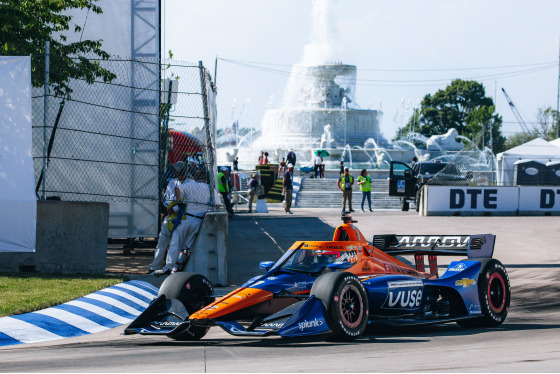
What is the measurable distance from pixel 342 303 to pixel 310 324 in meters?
0.50

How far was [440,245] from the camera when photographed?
1064 centimetres

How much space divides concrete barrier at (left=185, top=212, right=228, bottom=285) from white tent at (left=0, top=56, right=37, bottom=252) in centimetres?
259

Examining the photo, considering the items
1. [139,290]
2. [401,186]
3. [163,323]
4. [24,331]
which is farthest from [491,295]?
[401,186]

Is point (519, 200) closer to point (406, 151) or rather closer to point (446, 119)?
point (406, 151)

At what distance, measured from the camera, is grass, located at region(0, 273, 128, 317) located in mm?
10005

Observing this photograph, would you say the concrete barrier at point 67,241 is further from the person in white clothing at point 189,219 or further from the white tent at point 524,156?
the white tent at point 524,156

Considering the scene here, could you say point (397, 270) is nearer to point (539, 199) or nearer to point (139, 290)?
point (139, 290)

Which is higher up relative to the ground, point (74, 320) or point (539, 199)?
point (539, 199)

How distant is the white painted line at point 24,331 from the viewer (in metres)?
8.84

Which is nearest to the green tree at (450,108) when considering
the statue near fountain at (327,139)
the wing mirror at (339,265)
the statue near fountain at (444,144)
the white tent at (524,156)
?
the statue near fountain at (444,144)

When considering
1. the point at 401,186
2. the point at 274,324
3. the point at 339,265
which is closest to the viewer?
the point at 274,324

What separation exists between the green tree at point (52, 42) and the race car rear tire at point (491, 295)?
25.4 feet

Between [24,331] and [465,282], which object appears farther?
[465,282]

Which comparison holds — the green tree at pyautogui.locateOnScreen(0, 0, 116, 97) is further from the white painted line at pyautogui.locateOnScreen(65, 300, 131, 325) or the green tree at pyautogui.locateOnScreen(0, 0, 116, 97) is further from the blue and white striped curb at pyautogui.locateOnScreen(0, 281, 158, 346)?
the white painted line at pyautogui.locateOnScreen(65, 300, 131, 325)
